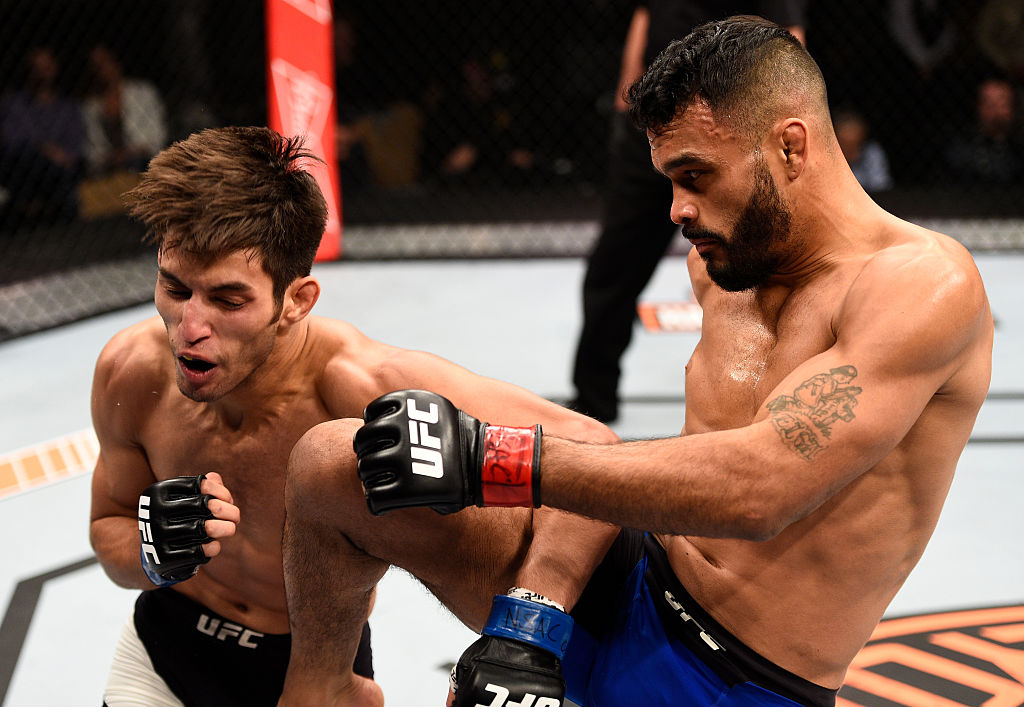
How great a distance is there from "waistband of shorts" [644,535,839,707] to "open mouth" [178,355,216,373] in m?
0.71

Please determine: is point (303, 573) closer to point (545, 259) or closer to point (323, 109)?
point (323, 109)

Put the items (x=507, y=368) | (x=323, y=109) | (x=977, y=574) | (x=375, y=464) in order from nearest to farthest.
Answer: (x=375, y=464) → (x=977, y=574) → (x=507, y=368) → (x=323, y=109)

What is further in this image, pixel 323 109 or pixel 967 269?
pixel 323 109

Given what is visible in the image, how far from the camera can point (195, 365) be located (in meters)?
1.50

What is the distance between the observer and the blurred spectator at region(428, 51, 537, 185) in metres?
6.99

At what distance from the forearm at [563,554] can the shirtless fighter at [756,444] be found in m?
0.02

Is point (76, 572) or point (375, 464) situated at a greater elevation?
point (375, 464)

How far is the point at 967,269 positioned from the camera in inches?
50.9

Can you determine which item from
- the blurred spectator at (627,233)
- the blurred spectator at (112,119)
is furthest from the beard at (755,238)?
the blurred spectator at (112,119)

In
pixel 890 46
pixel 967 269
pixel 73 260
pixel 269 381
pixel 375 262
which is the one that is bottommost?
pixel 73 260

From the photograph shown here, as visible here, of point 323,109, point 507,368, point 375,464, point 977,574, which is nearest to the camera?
point 375,464

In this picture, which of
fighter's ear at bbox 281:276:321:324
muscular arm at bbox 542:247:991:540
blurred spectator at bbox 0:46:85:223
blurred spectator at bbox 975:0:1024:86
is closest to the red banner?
blurred spectator at bbox 0:46:85:223

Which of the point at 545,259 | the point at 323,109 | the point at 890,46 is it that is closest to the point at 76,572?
the point at 323,109

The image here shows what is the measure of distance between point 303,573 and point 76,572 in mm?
1274
